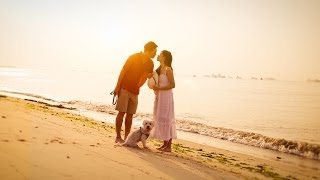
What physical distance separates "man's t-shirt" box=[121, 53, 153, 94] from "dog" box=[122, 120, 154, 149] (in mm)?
813

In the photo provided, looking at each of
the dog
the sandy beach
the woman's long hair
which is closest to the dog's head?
the dog

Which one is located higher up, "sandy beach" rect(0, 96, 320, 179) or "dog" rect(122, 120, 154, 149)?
"dog" rect(122, 120, 154, 149)

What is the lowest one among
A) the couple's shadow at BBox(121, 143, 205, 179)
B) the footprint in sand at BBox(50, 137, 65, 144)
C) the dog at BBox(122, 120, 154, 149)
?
the couple's shadow at BBox(121, 143, 205, 179)

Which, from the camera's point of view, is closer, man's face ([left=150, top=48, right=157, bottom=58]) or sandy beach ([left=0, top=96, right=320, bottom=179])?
sandy beach ([left=0, top=96, right=320, bottom=179])

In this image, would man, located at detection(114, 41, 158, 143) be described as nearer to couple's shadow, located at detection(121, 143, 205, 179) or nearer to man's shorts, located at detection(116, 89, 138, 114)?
man's shorts, located at detection(116, 89, 138, 114)

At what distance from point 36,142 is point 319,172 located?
741 cm

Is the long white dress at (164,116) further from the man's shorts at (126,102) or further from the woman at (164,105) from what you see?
the man's shorts at (126,102)

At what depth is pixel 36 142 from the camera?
544cm

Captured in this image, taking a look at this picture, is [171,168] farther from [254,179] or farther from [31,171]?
[31,171]

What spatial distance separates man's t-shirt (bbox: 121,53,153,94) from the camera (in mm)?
7309

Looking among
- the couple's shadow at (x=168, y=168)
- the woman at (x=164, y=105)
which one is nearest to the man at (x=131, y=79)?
the woman at (x=164, y=105)

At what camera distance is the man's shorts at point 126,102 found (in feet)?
23.8

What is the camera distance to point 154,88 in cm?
739

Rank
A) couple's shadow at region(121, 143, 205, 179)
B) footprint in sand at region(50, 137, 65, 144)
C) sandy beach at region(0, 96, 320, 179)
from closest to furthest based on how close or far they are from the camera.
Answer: sandy beach at region(0, 96, 320, 179), couple's shadow at region(121, 143, 205, 179), footprint in sand at region(50, 137, 65, 144)
